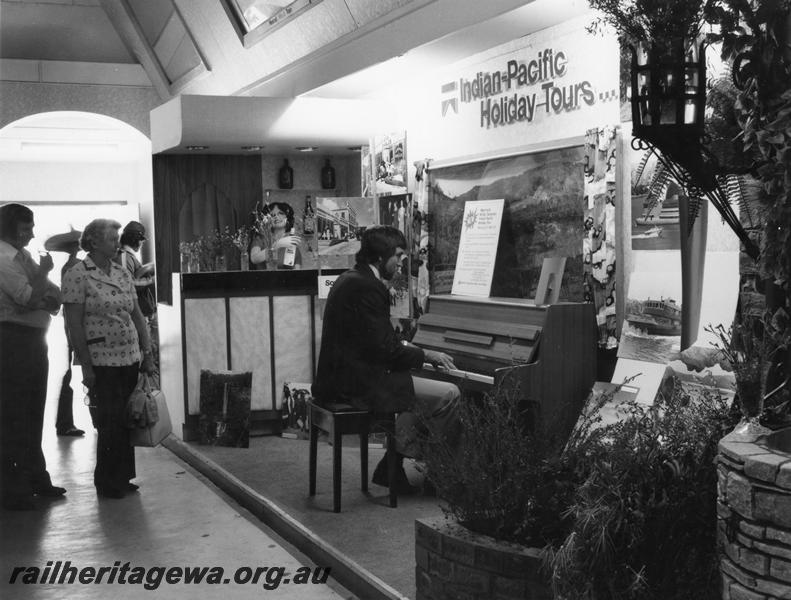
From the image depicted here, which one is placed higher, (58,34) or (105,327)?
(58,34)

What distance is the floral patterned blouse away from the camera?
5.88 m

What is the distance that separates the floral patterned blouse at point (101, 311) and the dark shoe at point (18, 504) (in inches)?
36.5

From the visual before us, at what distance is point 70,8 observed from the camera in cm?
1073

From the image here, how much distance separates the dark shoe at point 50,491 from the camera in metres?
6.23

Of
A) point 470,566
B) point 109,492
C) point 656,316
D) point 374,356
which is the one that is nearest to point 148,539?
point 109,492

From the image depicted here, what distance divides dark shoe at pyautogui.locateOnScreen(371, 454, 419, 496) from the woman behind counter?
267cm

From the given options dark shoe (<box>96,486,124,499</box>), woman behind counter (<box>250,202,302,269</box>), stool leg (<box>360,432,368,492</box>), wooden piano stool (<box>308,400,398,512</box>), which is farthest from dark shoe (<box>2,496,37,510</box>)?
woman behind counter (<box>250,202,302,269</box>)

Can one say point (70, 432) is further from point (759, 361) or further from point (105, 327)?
point (759, 361)

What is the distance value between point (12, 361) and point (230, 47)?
4.04 metres

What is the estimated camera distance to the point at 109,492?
626 centimetres

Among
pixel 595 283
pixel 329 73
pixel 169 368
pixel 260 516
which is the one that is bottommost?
pixel 260 516

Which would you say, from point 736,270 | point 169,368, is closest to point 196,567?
point 736,270

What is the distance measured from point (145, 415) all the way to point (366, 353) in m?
1.56

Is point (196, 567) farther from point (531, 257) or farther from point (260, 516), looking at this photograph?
point (531, 257)
